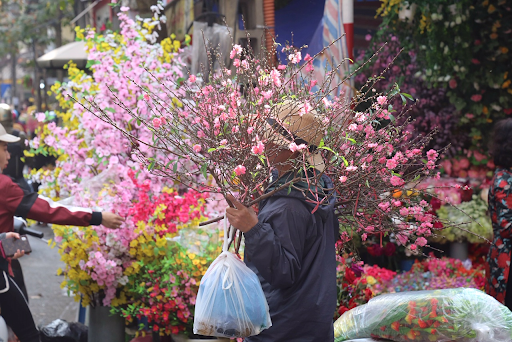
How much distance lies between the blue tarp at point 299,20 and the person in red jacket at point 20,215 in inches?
148

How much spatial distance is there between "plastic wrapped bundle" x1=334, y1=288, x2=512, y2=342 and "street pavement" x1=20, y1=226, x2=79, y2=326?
362 centimetres

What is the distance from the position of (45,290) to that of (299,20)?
15.9 ft

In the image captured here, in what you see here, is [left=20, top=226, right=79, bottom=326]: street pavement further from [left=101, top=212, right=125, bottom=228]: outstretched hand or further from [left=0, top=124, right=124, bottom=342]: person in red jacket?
[left=101, top=212, right=125, bottom=228]: outstretched hand

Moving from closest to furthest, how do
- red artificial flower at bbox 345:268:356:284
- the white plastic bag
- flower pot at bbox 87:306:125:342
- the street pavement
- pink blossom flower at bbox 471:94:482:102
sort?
the white plastic bag
red artificial flower at bbox 345:268:356:284
flower pot at bbox 87:306:125:342
pink blossom flower at bbox 471:94:482:102
the street pavement

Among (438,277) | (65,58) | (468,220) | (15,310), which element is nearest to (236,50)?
(15,310)

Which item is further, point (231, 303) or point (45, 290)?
point (45, 290)

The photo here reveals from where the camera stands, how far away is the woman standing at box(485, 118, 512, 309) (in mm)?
4191

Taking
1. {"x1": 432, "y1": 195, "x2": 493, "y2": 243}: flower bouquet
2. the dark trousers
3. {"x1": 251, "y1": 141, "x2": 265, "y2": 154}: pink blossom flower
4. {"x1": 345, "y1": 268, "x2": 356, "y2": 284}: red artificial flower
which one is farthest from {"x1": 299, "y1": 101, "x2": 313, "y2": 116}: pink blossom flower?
{"x1": 432, "y1": 195, "x2": 493, "y2": 243}: flower bouquet

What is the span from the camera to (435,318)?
9.87ft

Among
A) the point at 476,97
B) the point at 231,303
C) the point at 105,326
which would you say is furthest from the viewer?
the point at 476,97

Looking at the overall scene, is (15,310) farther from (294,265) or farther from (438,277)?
(438,277)

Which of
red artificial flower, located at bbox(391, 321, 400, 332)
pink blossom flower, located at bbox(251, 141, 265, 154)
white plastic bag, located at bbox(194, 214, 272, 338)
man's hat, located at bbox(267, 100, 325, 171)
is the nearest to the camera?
pink blossom flower, located at bbox(251, 141, 265, 154)

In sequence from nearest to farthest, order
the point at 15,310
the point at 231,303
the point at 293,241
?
1. the point at 231,303
2. the point at 293,241
3. the point at 15,310

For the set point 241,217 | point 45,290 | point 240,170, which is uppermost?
point 240,170
